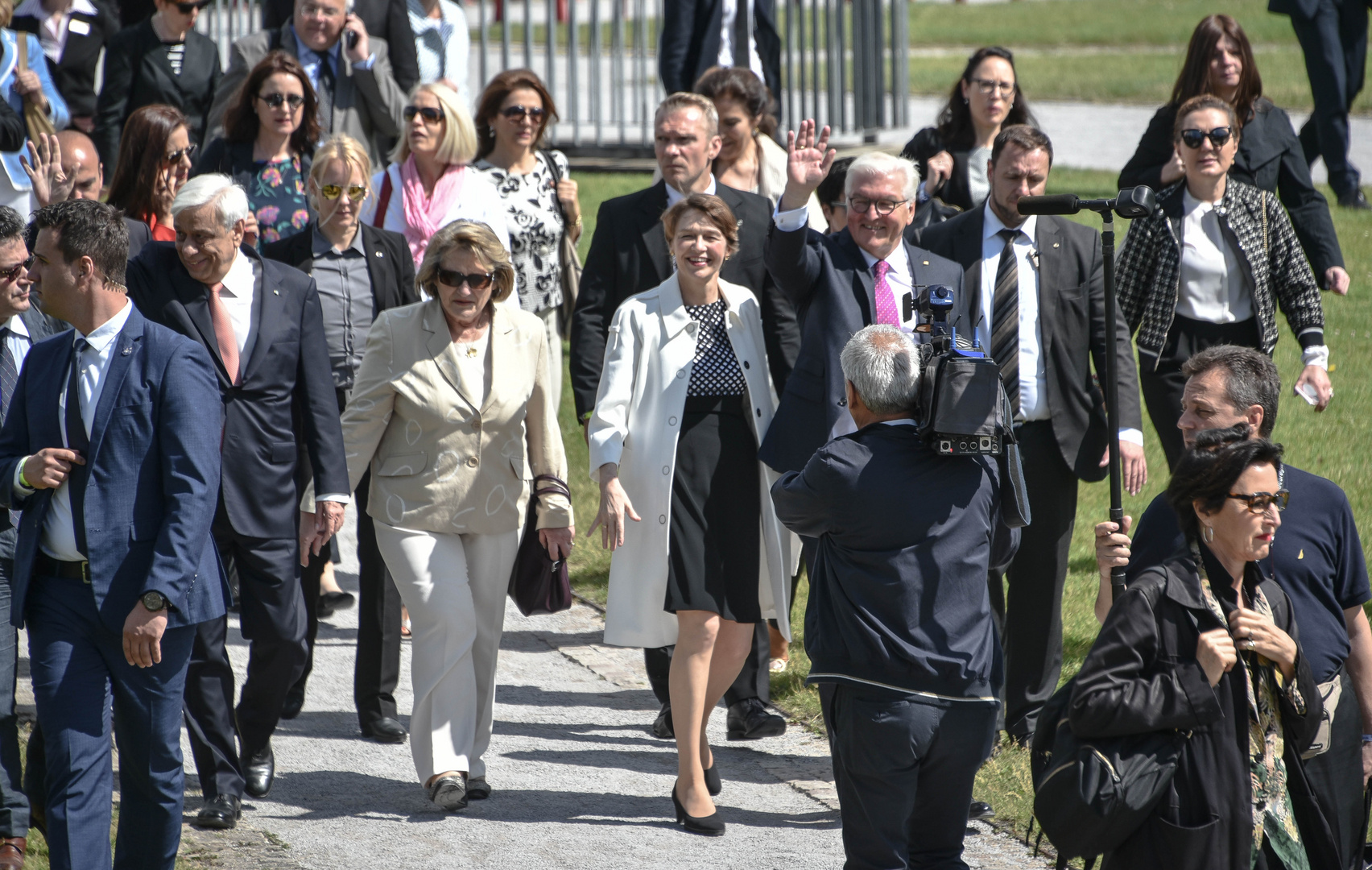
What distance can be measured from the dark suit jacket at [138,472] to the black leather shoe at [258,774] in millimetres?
1405

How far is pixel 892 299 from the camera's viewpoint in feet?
18.9

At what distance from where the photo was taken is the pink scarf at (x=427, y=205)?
7.56m

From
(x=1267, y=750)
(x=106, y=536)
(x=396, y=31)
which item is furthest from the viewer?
(x=396, y=31)

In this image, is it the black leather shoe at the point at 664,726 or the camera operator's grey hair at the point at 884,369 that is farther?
the black leather shoe at the point at 664,726

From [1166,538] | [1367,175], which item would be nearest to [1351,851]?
[1166,538]

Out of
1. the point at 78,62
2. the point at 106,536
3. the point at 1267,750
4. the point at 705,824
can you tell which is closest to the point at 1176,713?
the point at 1267,750

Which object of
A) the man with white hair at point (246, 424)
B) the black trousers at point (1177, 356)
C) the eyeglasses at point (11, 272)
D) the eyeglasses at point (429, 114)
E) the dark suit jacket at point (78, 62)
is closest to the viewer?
the eyeglasses at point (11, 272)

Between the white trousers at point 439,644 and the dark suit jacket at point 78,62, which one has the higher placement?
the dark suit jacket at point 78,62

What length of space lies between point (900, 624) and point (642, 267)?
2766 millimetres

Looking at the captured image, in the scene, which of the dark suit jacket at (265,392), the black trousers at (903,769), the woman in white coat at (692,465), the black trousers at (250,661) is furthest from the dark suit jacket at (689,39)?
the black trousers at (903,769)

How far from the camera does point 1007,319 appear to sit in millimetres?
6047

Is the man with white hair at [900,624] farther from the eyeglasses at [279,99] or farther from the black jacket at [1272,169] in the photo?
the eyeglasses at [279,99]

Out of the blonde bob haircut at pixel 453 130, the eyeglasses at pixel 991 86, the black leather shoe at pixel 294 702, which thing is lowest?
the black leather shoe at pixel 294 702

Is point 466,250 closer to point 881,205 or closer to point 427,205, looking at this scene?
point 881,205
